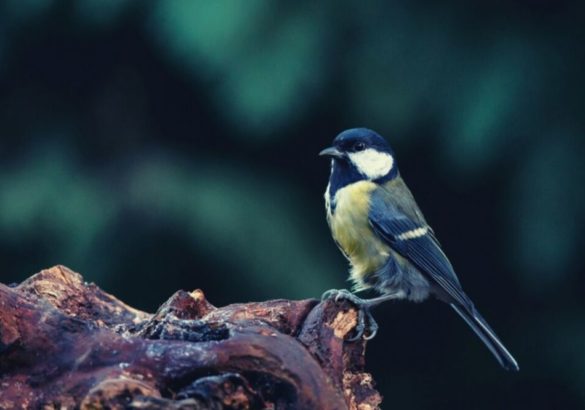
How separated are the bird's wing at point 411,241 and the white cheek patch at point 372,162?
0.19ft

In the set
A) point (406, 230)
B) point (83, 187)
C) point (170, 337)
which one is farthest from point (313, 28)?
point (170, 337)

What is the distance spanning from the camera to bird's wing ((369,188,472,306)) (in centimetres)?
246

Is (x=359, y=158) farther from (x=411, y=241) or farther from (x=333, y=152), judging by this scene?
(x=411, y=241)

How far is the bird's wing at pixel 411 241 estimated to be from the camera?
8.07 ft

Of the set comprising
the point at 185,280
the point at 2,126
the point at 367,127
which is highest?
the point at 2,126

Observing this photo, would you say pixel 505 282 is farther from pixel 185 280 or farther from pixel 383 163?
pixel 185 280

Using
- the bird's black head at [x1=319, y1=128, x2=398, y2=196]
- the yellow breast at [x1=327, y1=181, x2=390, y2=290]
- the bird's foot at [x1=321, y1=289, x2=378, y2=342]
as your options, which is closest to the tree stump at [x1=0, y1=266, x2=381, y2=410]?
the bird's foot at [x1=321, y1=289, x2=378, y2=342]

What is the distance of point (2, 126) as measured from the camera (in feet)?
9.61

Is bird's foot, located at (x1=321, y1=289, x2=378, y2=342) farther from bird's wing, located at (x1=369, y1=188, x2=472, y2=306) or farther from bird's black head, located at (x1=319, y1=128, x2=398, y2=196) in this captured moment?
bird's black head, located at (x1=319, y1=128, x2=398, y2=196)

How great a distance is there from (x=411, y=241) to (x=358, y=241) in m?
0.12

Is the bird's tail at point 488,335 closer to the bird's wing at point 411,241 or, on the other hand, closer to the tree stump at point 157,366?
the bird's wing at point 411,241

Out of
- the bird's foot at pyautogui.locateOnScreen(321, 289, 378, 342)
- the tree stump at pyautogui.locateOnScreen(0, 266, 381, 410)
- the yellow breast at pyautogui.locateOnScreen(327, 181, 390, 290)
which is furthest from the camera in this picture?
the yellow breast at pyautogui.locateOnScreen(327, 181, 390, 290)

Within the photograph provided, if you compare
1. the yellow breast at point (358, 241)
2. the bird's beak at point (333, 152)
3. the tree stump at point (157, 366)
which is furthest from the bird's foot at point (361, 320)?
the bird's beak at point (333, 152)

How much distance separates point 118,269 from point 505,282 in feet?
3.11
